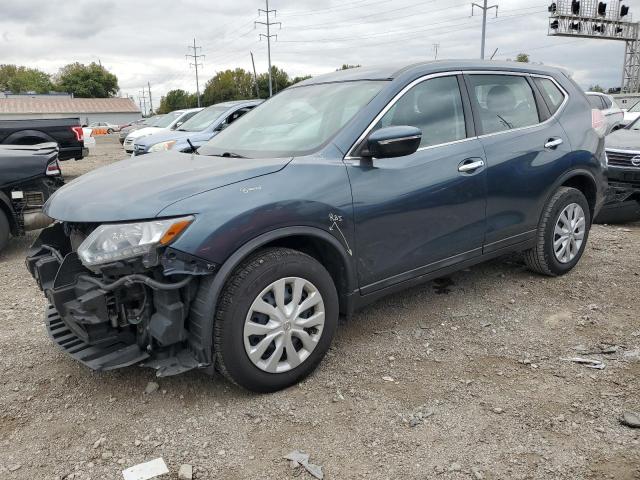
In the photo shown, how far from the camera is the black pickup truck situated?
35.8 ft

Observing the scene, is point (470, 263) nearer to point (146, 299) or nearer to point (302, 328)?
point (302, 328)

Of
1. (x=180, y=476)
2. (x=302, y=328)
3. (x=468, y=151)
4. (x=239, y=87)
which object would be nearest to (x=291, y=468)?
(x=180, y=476)

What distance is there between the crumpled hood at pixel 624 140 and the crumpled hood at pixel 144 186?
5.93 meters

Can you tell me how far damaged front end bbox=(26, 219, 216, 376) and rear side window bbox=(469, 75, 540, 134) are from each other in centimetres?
243

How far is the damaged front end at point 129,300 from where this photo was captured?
2516mm

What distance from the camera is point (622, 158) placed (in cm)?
693

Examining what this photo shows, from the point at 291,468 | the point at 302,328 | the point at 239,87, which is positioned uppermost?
the point at 239,87

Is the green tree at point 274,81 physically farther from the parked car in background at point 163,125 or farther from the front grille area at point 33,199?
the front grille area at point 33,199

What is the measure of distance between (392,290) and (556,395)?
110 cm

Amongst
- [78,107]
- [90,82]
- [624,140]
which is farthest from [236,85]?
[624,140]

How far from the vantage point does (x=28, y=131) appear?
11.0 metres

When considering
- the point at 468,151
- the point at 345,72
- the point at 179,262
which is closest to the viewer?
the point at 179,262

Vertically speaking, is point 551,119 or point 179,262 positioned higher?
point 551,119

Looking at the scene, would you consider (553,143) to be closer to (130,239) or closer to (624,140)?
(130,239)
